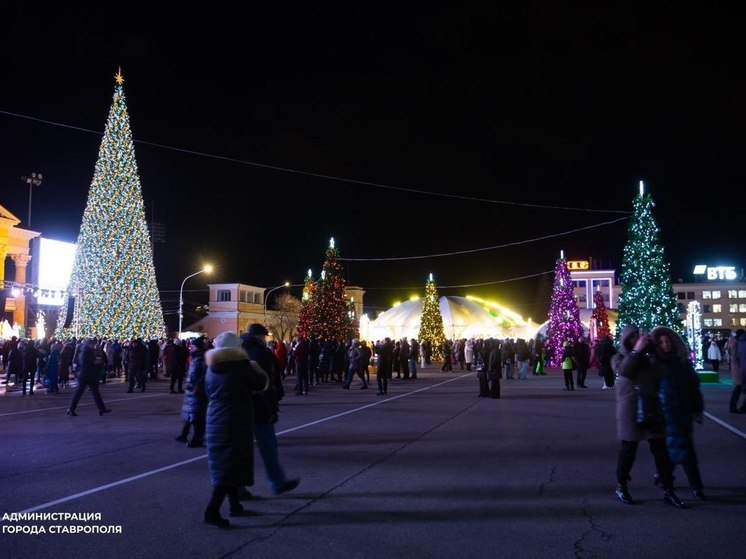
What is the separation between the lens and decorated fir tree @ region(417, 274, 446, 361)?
52.8 meters

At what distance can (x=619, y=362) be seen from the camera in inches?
283

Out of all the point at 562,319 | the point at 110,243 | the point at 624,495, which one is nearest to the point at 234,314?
the point at 562,319

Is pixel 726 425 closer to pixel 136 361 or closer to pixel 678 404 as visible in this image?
pixel 678 404

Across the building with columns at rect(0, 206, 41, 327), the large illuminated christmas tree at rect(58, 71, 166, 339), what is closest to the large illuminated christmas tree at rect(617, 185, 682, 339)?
the large illuminated christmas tree at rect(58, 71, 166, 339)

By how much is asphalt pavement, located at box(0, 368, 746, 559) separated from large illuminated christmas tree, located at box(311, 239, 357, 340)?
2591 centimetres

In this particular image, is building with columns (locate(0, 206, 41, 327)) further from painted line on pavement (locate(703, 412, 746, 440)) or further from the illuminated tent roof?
painted line on pavement (locate(703, 412, 746, 440))

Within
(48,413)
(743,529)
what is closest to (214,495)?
(743,529)

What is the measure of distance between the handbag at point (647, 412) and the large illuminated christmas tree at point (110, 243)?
31.8 meters

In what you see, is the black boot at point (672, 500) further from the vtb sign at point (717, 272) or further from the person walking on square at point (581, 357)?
the vtb sign at point (717, 272)

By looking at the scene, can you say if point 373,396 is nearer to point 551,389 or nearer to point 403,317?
point 551,389

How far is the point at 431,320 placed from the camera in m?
52.9

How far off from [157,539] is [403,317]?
51239 millimetres

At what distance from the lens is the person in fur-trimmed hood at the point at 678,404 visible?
285 inches

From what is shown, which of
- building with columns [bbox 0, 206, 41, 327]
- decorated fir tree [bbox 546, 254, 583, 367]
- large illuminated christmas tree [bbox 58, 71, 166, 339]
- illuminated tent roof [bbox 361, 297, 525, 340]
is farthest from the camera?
building with columns [bbox 0, 206, 41, 327]
